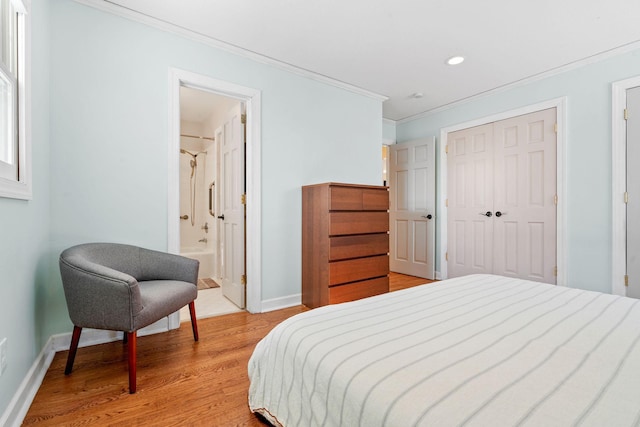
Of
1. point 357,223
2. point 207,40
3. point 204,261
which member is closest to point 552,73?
point 357,223

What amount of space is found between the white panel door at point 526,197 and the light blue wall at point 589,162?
0.16 meters

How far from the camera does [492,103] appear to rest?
368 cm

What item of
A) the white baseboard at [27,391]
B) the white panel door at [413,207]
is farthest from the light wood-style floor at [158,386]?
the white panel door at [413,207]

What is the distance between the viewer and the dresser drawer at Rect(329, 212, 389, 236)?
2.72 meters

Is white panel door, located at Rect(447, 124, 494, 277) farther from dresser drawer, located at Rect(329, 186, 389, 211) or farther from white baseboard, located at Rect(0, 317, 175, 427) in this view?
white baseboard, located at Rect(0, 317, 175, 427)

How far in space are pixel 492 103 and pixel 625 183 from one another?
1.59m

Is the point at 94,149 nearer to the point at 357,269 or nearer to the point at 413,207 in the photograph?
the point at 357,269

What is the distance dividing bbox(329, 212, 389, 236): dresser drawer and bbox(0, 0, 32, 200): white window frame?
6.50 ft

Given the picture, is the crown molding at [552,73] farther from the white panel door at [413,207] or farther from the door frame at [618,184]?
the white panel door at [413,207]

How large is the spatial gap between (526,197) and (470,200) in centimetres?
65

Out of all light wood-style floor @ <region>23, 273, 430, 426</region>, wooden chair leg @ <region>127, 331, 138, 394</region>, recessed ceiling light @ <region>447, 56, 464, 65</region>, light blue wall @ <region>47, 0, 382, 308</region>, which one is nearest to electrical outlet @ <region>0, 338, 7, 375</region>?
light wood-style floor @ <region>23, 273, 430, 426</region>

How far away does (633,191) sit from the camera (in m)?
2.68

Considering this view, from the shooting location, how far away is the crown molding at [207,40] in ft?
7.00

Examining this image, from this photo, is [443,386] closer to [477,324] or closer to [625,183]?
[477,324]
